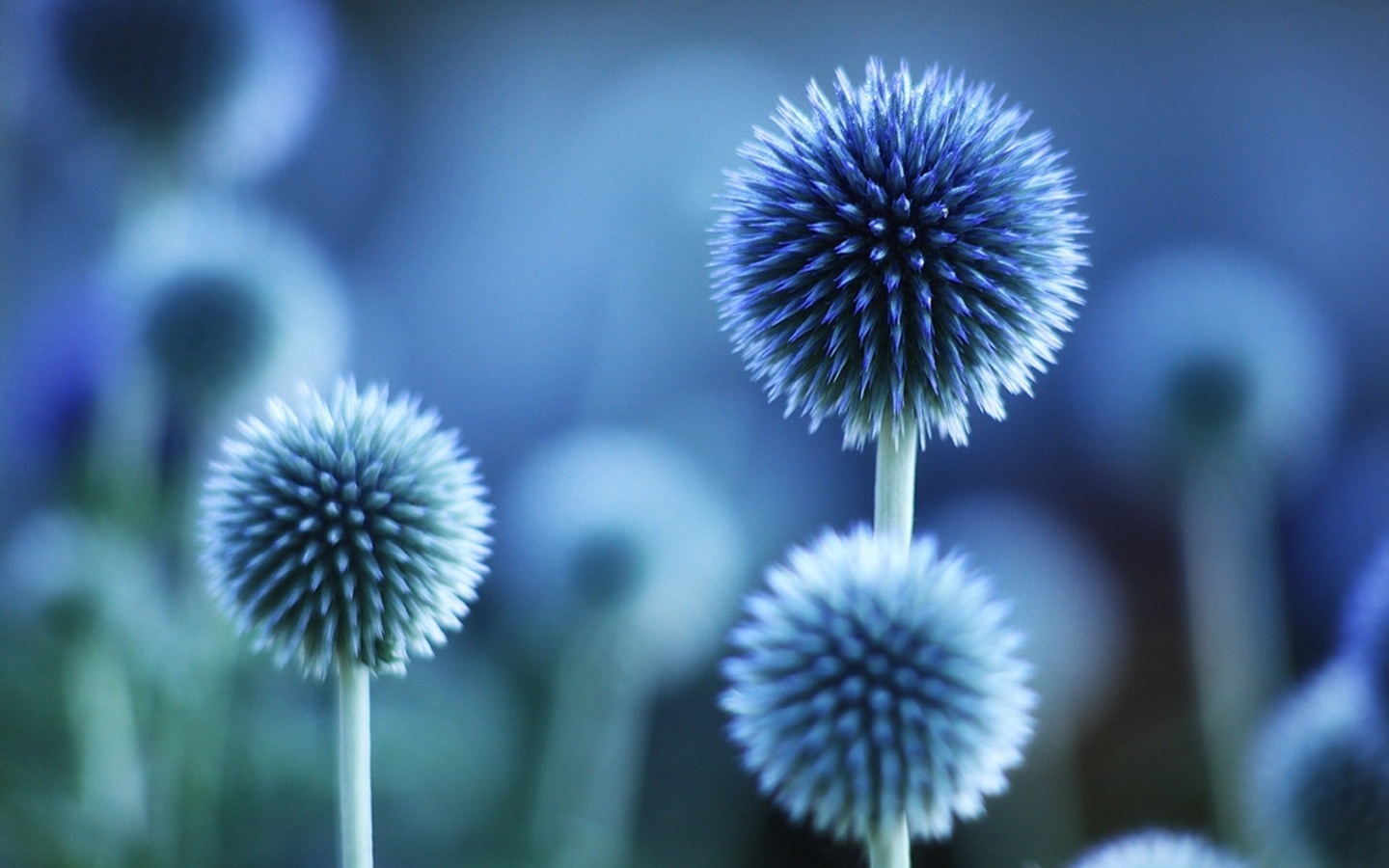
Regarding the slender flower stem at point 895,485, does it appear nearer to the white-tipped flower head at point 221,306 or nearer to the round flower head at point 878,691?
the round flower head at point 878,691

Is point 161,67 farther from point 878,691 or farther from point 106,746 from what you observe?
point 878,691

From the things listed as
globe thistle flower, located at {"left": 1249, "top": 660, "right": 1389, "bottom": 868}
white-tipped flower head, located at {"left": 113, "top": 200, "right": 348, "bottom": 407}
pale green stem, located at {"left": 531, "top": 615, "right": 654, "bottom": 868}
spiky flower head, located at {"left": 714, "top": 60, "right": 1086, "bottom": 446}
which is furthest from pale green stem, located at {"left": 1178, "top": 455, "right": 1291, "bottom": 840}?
white-tipped flower head, located at {"left": 113, "top": 200, "right": 348, "bottom": 407}

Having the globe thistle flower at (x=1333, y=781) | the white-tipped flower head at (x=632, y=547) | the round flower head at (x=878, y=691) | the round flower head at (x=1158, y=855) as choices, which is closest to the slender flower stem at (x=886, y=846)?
the round flower head at (x=878, y=691)

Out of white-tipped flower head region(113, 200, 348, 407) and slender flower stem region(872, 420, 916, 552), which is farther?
white-tipped flower head region(113, 200, 348, 407)

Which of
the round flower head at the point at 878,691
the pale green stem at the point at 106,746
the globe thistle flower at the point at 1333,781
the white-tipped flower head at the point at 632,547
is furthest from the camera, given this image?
the white-tipped flower head at the point at 632,547

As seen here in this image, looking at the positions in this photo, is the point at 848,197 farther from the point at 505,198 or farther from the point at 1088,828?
the point at 505,198

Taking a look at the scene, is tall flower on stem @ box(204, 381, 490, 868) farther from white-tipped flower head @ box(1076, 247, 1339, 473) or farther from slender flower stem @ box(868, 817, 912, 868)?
white-tipped flower head @ box(1076, 247, 1339, 473)
